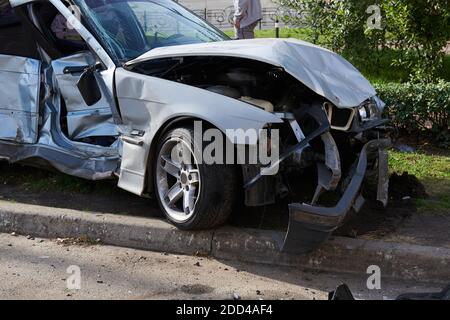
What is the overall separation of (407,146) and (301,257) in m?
2.90

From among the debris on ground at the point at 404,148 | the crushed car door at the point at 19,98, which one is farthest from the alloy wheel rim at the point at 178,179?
the debris on ground at the point at 404,148

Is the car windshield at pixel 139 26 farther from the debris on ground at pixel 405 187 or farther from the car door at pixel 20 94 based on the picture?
the debris on ground at pixel 405 187

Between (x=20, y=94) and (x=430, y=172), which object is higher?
(x=20, y=94)

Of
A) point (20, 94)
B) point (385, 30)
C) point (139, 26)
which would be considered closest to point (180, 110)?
point (139, 26)

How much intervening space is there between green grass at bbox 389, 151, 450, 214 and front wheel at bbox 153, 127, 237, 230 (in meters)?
1.63

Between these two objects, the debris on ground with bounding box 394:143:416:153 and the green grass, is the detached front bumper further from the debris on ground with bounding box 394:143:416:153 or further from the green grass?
the debris on ground with bounding box 394:143:416:153

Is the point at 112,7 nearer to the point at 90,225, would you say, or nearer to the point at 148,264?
the point at 90,225

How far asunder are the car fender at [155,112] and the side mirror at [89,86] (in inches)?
11.5

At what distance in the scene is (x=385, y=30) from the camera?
360 inches

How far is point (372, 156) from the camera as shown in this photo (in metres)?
4.79

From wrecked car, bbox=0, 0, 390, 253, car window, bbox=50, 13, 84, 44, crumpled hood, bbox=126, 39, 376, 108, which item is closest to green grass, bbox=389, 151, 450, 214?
wrecked car, bbox=0, 0, 390, 253

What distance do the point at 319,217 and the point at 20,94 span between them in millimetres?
2979

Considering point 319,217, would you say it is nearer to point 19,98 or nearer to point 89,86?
point 89,86

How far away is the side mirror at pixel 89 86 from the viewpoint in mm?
5254
